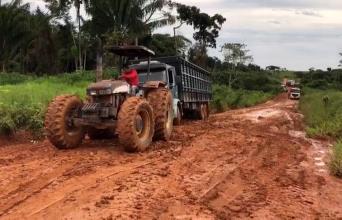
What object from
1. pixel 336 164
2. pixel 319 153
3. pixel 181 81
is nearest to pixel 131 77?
pixel 336 164

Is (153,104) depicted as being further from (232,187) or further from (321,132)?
(321,132)

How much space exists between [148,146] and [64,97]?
2089mm

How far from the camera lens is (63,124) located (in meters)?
11.5

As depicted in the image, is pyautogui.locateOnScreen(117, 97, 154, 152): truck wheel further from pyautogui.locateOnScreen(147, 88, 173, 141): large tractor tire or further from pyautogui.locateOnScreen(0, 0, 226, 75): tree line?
pyautogui.locateOnScreen(0, 0, 226, 75): tree line

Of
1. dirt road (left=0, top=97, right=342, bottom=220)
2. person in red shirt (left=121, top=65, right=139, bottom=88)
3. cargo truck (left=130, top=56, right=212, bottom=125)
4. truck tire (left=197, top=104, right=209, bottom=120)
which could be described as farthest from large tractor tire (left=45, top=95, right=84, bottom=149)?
truck tire (left=197, top=104, right=209, bottom=120)

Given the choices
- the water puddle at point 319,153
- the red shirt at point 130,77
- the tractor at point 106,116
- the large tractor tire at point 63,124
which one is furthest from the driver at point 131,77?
the water puddle at point 319,153

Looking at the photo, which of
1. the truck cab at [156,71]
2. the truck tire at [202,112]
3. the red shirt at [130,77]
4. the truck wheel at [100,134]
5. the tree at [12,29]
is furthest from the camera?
the tree at [12,29]

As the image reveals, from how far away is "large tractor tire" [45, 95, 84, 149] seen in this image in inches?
447

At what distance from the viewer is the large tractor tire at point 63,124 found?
37.2 ft

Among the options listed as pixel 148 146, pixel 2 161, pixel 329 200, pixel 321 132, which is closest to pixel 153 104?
pixel 148 146

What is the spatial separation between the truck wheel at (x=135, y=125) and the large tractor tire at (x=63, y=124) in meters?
1.28

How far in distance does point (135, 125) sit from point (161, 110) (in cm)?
169

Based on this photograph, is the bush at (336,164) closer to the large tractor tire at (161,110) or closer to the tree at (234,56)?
the large tractor tire at (161,110)

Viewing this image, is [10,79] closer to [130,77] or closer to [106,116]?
[130,77]
